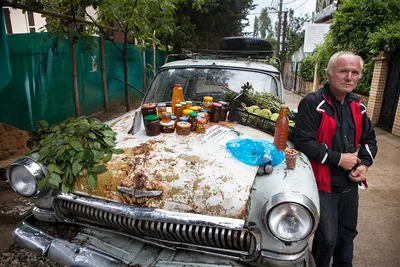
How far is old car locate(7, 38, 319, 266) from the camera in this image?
160 centimetres

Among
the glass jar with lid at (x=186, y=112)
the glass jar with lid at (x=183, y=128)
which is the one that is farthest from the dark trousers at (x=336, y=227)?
the glass jar with lid at (x=186, y=112)

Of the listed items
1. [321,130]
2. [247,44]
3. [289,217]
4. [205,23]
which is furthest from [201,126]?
[205,23]

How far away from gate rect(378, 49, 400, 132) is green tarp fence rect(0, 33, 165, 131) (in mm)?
7335

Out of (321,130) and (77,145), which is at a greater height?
(321,130)

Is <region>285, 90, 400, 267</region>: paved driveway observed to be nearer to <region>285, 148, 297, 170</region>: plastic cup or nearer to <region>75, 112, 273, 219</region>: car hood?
<region>285, 148, 297, 170</region>: plastic cup

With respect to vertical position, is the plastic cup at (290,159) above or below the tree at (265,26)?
below

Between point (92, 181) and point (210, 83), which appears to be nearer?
point (92, 181)

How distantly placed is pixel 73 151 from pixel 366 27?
10020mm

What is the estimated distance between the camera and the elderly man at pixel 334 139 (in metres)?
2.04

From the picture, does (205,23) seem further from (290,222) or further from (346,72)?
(290,222)

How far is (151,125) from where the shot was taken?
92.8 inches

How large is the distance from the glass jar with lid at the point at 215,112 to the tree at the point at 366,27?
22.9 ft

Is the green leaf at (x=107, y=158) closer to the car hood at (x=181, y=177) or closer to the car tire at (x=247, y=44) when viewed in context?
the car hood at (x=181, y=177)

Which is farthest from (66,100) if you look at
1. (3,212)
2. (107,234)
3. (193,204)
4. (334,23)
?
(334,23)
